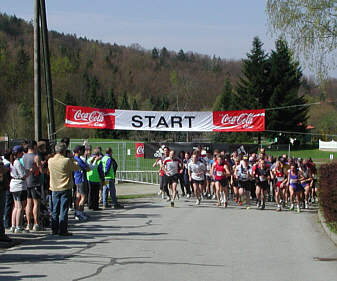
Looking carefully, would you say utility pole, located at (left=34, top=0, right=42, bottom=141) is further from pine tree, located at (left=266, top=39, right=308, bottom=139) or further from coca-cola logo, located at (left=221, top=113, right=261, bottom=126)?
pine tree, located at (left=266, top=39, right=308, bottom=139)

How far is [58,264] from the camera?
25.4 ft

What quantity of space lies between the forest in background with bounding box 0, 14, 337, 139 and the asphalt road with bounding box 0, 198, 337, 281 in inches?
1629

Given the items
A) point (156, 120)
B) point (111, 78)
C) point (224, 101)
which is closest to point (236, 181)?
point (156, 120)

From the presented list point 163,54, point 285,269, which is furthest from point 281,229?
point 163,54

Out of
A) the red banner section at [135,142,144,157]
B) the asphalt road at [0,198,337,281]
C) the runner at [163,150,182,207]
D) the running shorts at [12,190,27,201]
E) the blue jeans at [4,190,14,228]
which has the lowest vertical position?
the asphalt road at [0,198,337,281]

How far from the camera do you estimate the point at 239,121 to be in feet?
79.3

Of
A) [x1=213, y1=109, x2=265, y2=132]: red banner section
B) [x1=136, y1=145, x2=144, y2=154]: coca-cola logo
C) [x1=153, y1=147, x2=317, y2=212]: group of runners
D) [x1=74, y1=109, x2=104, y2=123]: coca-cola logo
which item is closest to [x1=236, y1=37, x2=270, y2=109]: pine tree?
[x1=136, y1=145, x2=144, y2=154]: coca-cola logo

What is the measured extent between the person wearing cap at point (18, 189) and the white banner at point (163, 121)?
13.6m

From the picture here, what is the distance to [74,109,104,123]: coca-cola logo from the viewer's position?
2422 centimetres

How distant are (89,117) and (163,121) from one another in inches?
141

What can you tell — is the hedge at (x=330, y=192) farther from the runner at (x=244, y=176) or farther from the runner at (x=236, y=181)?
the runner at (x=236, y=181)

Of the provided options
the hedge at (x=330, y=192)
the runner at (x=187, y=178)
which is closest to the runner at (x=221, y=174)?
the runner at (x=187, y=178)

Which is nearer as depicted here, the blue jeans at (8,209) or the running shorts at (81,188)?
the blue jeans at (8,209)

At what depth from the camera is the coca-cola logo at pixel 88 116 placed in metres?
24.2
